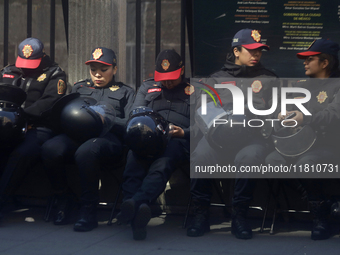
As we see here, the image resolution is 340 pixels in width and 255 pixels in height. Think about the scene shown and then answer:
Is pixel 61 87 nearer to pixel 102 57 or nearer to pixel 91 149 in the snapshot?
pixel 102 57

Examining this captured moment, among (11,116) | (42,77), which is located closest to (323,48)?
(42,77)

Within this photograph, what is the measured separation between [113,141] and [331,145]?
197 cm

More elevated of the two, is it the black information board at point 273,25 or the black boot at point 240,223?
the black information board at point 273,25

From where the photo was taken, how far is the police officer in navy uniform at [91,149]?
4758 millimetres

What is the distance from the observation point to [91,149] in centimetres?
477

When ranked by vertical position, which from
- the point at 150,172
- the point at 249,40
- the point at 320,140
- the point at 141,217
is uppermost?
the point at 249,40

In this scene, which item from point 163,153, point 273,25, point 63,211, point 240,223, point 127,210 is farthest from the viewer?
point 273,25

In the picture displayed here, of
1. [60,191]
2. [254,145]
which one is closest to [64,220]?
[60,191]

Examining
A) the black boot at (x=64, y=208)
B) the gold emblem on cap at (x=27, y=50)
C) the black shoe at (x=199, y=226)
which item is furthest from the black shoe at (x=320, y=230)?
the gold emblem on cap at (x=27, y=50)

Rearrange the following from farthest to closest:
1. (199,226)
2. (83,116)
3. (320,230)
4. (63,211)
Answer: (63,211)
(83,116)
(199,226)
(320,230)

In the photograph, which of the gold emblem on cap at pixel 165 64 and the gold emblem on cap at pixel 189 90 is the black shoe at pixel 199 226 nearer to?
the gold emblem on cap at pixel 189 90

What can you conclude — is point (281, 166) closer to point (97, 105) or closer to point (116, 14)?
point (97, 105)

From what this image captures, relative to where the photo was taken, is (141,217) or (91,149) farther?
(91,149)

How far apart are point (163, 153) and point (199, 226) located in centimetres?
71
